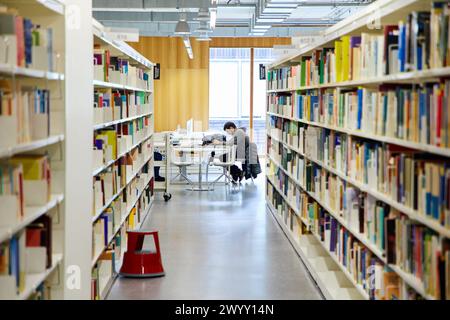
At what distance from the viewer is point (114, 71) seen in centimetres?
721

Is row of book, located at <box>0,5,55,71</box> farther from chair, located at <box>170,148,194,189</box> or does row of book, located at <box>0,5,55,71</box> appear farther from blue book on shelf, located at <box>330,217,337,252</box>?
chair, located at <box>170,148,194,189</box>

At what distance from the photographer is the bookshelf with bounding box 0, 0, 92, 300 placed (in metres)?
3.50

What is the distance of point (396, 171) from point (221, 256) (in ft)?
13.2

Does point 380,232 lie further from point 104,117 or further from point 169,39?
point 169,39

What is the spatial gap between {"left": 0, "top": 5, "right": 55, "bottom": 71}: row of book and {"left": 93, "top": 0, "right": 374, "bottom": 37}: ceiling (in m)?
6.02

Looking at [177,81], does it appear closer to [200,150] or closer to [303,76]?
[200,150]

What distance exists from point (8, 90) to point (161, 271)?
3928 millimetres

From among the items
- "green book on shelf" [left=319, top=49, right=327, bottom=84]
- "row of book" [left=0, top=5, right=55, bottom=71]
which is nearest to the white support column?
"row of book" [left=0, top=5, right=55, bottom=71]

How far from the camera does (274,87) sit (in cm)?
1112

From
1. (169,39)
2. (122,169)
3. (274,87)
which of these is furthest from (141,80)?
(169,39)

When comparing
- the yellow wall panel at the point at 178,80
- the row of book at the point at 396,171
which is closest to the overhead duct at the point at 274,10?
the row of book at the point at 396,171

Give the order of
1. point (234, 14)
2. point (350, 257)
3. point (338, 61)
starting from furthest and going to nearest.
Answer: point (234, 14)
point (338, 61)
point (350, 257)

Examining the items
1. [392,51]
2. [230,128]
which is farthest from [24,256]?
[230,128]

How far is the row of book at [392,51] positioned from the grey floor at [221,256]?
6.12 feet
